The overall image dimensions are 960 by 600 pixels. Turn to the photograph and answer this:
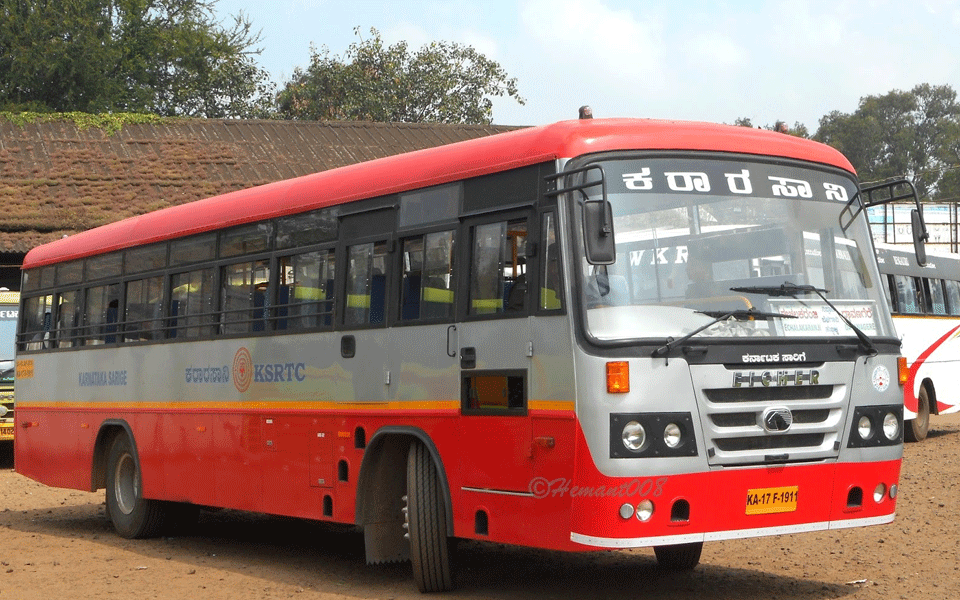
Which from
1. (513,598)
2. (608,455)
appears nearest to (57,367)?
(513,598)

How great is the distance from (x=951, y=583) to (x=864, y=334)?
196 cm

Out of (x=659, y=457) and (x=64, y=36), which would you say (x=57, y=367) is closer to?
(x=659, y=457)

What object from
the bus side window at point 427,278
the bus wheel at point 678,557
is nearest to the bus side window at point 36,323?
the bus side window at point 427,278

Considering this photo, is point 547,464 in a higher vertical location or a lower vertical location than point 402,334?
lower

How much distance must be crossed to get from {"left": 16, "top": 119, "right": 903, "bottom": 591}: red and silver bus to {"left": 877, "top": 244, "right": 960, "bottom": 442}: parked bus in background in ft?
47.8

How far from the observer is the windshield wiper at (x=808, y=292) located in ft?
26.7

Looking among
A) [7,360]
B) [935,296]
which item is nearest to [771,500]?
[7,360]

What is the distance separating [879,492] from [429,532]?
294 cm

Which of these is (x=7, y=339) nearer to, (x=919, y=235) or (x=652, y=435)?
(x=652, y=435)

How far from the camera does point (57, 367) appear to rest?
595 inches

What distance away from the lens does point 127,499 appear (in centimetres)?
1386

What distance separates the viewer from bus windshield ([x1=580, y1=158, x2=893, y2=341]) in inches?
309

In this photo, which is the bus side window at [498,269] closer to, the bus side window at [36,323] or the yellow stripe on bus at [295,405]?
the yellow stripe on bus at [295,405]

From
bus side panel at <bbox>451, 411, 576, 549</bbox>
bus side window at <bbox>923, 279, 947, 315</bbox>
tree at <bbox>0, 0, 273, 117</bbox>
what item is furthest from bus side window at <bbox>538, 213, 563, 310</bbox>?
tree at <bbox>0, 0, 273, 117</bbox>
